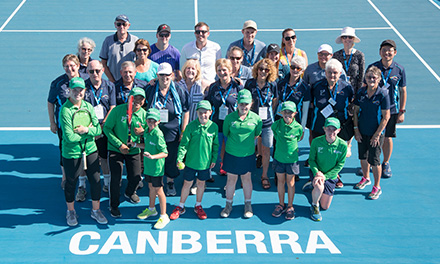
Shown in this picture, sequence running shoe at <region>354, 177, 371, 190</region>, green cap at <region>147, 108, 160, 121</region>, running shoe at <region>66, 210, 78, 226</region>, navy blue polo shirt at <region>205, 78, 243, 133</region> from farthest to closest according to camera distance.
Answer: running shoe at <region>354, 177, 371, 190</region>, navy blue polo shirt at <region>205, 78, 243, 133</region>, running shoe at <region>66, 210, 78, 226</region>, green cap at <region>147, 108, 160, 121</region>

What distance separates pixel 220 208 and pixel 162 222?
0.99 metres

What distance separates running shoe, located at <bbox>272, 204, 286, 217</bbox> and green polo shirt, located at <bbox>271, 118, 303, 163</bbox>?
71cm

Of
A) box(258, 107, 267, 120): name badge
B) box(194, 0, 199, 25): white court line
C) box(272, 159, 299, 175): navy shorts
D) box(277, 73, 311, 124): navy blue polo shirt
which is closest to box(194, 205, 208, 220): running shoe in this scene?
box(272, 159, 299, 175): navy shorts

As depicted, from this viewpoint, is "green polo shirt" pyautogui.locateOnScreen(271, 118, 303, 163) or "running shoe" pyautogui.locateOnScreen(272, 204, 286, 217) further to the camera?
"running shoe" pyautogui.locateOnScreen(272, 204, 286, 217)

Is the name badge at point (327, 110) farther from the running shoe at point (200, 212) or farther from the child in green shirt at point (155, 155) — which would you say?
the child in green shirt at point (155, 155)

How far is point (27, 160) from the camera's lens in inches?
344

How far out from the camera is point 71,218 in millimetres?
6816

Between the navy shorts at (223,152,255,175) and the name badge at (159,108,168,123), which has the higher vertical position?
the name badge at (159,108,168,123)

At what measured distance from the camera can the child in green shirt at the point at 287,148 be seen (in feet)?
22.4

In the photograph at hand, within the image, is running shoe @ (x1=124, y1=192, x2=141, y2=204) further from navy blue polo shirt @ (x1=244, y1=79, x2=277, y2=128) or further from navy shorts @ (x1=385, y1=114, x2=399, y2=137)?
navy shorts @ (x1=385, y1=114, x2=399, y2=137)

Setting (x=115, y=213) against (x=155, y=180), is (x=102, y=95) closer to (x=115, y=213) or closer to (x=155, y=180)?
(x=155, y=180)

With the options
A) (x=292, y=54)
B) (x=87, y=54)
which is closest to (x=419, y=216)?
(x=292, y=54)

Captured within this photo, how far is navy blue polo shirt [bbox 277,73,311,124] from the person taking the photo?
7.41 metres

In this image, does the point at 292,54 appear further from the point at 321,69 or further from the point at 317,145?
the point at 317,145
